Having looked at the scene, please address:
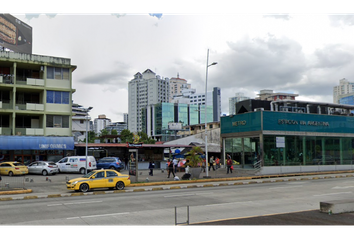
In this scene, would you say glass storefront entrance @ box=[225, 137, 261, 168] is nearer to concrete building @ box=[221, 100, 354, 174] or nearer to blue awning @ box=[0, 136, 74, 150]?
concrete building @ box=[221, 100, 354, 174]

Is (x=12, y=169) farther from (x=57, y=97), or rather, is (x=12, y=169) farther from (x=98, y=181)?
(x=98, y=181)

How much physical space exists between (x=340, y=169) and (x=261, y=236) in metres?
40.4

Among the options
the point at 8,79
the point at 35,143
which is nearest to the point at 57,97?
the point at 8,79

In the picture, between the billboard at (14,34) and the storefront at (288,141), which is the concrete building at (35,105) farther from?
the storefront at (288,141)

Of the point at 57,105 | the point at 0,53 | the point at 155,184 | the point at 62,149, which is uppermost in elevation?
the point at 0,53

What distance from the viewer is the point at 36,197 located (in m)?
→ 20.0

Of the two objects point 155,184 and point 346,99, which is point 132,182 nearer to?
point 155,184

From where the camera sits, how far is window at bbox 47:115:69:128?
135 ft

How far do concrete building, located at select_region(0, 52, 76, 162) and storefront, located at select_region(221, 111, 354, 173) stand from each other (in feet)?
65.1

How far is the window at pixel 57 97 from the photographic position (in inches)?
1620

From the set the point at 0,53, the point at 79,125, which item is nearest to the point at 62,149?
the point at 0,53

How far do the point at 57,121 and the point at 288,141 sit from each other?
1088 inches

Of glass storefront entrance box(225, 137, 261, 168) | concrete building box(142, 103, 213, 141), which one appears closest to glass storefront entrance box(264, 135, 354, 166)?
glass storefront entrance box(225, 137, 261, 168)

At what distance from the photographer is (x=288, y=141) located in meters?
38.5
